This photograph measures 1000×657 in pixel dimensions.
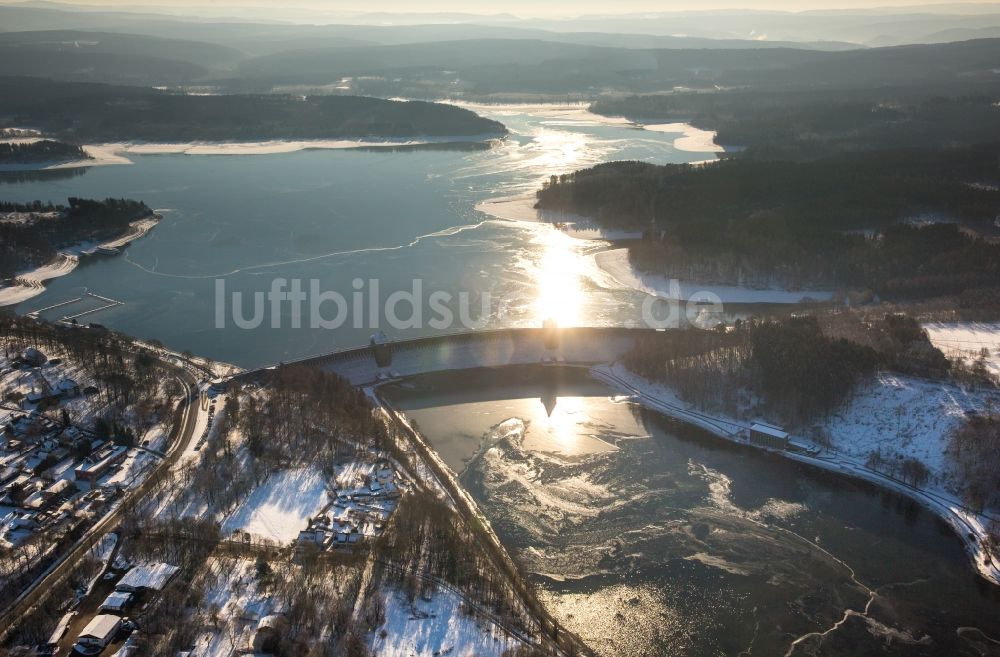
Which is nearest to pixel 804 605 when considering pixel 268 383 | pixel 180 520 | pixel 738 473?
pixel 738 473

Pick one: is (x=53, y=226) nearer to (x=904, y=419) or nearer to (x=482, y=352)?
(x=482, y=352)

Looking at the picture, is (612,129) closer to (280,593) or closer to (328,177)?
(328,177)

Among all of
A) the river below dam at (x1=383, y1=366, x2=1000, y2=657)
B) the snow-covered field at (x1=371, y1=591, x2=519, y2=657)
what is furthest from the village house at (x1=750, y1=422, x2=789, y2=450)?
the snow-covered field at (x1=371, y1=591, x2=519, y2=657)

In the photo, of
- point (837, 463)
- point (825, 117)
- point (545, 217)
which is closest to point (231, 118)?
point (545, 217)

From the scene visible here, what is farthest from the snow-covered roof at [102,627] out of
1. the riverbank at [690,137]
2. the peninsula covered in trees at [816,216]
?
the riverbank at [690,137]

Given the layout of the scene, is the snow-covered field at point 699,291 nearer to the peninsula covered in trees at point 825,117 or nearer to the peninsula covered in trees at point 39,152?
the peninsula covered in trees at point 825,117
